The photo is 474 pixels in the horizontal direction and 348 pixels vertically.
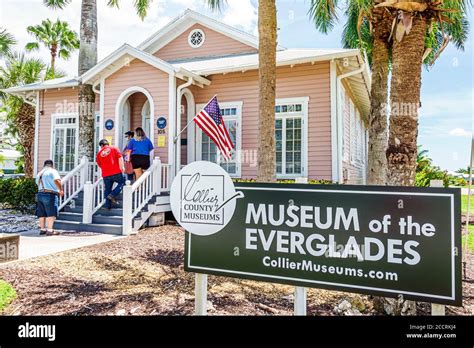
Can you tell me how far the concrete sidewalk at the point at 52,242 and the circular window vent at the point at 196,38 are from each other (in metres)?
8.56

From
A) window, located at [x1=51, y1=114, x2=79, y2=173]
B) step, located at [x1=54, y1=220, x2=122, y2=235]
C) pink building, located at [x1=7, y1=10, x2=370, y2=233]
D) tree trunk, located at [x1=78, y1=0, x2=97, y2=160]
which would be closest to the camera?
step, located at [x1=54, y1=220, x2=122, y2=235]

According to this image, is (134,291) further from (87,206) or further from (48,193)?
(87,206)

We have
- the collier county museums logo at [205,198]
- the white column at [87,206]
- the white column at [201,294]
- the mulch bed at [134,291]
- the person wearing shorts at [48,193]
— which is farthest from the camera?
the white column at [87,206]

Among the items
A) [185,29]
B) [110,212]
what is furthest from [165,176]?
[185,29]

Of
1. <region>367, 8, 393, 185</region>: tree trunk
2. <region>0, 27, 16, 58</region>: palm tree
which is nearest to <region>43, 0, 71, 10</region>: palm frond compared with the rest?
<region>0, 27, 16, 58</region>: palm tree

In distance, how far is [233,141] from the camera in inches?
421

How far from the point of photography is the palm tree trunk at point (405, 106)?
3.88m

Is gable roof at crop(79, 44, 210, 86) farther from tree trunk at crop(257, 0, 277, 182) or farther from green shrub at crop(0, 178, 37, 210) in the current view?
green shrub at crop(0, 178, 37, 210)

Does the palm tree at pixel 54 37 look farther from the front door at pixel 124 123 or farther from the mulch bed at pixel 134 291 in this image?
the mulch bed at pixel 134 291

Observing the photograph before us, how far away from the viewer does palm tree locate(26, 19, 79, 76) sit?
75.0 ft

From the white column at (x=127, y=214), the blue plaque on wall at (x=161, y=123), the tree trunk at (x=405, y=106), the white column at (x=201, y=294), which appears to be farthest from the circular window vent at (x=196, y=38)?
the white column at (x=201, y=294)

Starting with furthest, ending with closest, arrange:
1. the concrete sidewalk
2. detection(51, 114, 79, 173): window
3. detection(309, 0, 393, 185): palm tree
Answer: detection(51, 114, 79, 173): window → the concrete sidewalk → detection(309, 0, 393, 185): palm tree

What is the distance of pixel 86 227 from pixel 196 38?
8565 millimetres

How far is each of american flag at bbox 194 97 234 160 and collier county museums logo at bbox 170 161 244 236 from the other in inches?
213
